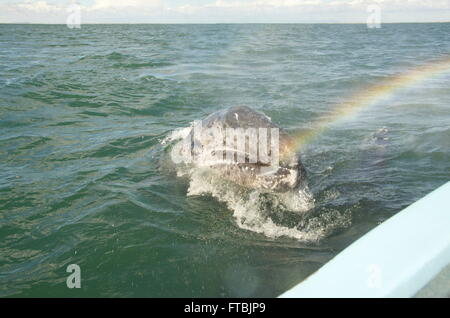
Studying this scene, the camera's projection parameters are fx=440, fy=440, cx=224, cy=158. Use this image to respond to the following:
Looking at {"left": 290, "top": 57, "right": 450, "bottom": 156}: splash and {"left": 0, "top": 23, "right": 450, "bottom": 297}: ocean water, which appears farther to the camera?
{"left": 290, "top": 57, "right": 450, "bottom": 156}: splash

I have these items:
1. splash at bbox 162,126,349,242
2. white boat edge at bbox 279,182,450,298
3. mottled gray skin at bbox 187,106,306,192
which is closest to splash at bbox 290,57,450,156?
mottled gray skin at bbox 187,106,306,192

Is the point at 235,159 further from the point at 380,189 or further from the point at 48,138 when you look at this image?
the point at 48,138

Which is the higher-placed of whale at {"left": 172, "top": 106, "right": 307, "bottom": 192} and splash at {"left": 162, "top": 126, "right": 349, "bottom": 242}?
whale at {"left": 172, "top": 106, "right": 307, "bottom": 192}

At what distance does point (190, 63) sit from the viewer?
2038 cm

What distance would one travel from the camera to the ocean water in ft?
12.5

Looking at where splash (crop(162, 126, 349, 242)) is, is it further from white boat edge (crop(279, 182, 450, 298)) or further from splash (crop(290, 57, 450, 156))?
white boat edge (crop(279, 182, 450, 298))

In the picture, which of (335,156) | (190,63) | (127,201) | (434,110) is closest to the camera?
(127,201)

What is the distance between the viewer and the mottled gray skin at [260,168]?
15.5ft

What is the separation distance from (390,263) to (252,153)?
294 centimetres

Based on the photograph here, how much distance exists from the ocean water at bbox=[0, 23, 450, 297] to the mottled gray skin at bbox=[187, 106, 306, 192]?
0.72 feet

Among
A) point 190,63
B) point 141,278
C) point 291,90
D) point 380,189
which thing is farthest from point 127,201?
point 190,63

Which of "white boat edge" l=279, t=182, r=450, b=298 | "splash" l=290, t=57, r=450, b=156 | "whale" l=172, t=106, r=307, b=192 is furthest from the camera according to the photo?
"splash" l=290, t=57, r=450, b=156

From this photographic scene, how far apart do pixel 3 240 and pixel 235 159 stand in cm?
251

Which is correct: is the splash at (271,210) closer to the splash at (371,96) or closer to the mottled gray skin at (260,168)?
the mottled gray skin at (260,168)
